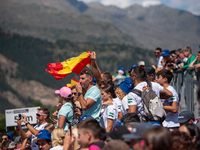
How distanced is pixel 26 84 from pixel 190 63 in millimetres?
73970

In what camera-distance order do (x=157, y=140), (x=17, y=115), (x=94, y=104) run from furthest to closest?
(x=17, y=115) < (x=94, y=104) < (x=157, y=140)

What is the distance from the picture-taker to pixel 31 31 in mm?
136625

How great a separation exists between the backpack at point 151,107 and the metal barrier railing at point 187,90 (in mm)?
3169

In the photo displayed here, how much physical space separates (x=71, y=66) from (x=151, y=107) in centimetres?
220

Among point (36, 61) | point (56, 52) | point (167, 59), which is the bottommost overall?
point (167, 59)

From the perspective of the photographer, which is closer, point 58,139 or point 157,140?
point 157,140

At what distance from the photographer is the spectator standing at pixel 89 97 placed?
430 centimetres

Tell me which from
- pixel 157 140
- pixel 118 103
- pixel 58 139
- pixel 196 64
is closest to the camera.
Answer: pixel 157 140

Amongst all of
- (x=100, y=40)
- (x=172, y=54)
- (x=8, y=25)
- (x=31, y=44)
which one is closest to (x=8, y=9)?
(x=8, y=25)

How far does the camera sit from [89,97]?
4348 millimetres

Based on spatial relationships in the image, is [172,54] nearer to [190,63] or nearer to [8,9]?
[190,63]

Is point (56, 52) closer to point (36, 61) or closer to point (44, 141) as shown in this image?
point (36, 61)

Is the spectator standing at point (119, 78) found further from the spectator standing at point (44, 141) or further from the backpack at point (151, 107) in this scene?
the backpack at point (151, 107)

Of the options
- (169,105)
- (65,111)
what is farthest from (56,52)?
(169,105)
